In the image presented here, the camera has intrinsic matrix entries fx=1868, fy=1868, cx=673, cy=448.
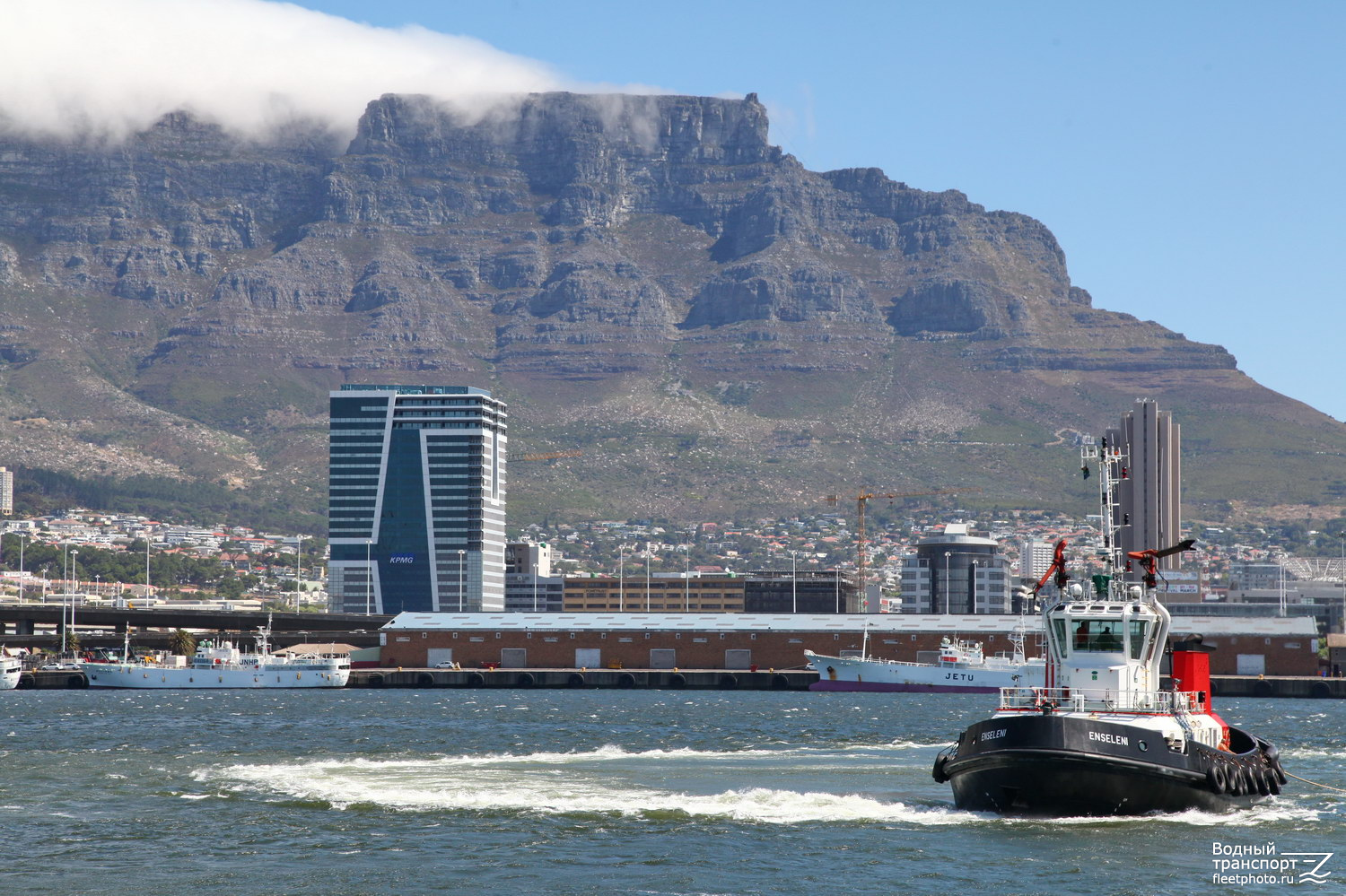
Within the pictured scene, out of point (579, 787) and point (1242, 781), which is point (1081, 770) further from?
point (579, 787)

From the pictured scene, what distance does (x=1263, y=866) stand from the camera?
4497 cm

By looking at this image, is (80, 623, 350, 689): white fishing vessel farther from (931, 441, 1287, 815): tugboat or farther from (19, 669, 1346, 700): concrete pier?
(931, 441, 1287, 815): tugboat

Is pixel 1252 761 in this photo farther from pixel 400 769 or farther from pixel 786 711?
pixel 786 711

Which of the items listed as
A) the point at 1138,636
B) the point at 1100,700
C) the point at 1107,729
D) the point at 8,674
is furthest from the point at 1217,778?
the point at 8,674

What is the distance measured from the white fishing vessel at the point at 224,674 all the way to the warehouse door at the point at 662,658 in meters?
28.9

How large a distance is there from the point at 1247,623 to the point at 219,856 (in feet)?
455

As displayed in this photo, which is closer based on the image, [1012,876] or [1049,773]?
[1012,876]

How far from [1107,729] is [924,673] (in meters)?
112

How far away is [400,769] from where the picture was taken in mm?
68500

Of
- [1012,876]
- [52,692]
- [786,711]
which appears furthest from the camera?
[52,692]


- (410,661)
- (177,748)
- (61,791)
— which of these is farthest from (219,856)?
(410,661)

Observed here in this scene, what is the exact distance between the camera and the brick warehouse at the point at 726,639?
165500 millimetres

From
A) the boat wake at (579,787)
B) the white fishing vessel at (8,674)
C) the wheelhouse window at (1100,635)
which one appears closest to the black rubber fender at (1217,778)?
the wheelhouse window at (1100,635)

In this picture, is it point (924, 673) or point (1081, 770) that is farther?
point (924, 673)
